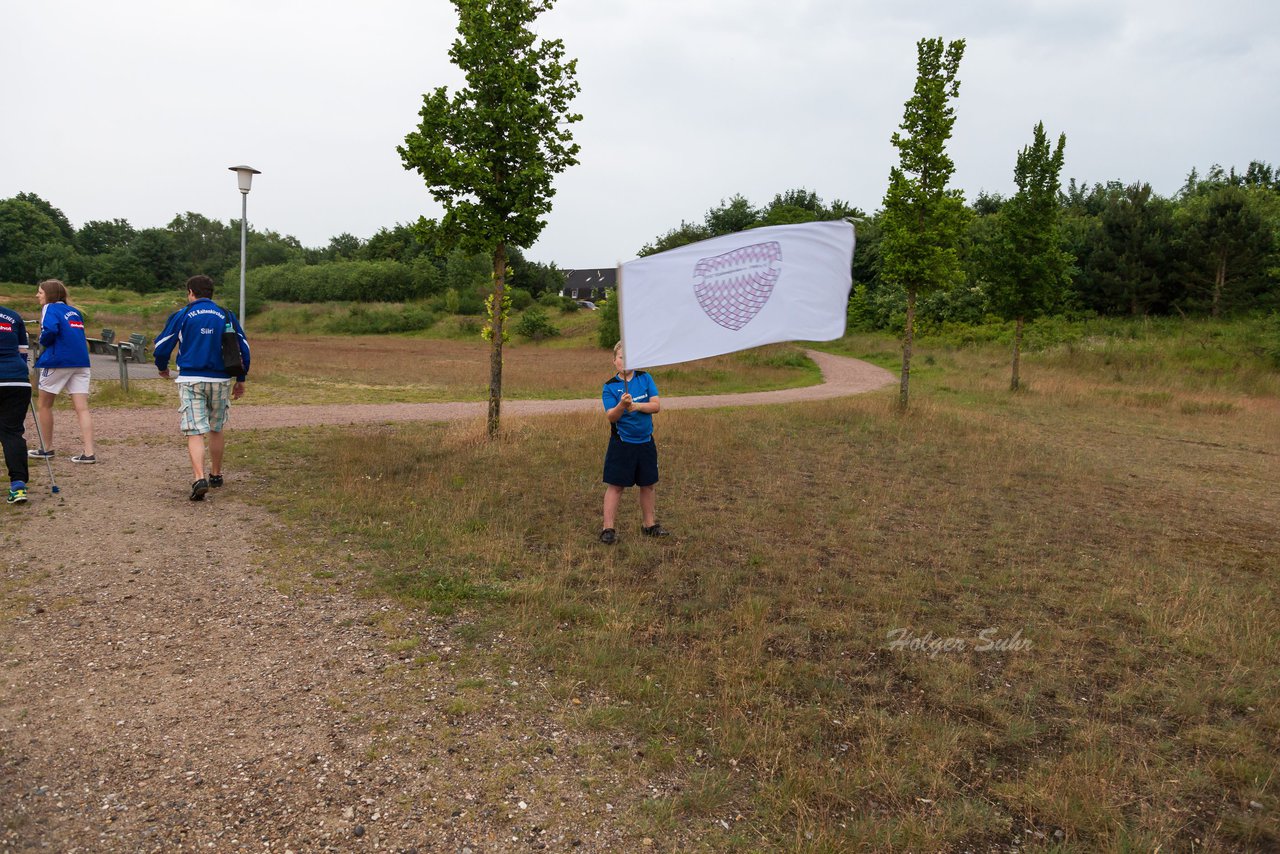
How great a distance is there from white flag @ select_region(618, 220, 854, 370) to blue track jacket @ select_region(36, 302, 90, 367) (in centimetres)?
648

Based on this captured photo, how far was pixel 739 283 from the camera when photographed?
512 cm

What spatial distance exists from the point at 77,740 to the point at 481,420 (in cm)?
905

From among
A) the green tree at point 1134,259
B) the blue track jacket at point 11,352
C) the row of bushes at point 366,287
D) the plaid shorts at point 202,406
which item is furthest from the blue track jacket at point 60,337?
the row of bushes at point 366,287

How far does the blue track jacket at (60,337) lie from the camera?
25.7ft

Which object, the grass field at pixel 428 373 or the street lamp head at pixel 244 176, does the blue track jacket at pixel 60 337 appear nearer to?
the grass field at pixel 428 373

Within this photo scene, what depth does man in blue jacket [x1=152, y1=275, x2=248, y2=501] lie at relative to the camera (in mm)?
7152

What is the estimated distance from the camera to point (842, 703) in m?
3.97

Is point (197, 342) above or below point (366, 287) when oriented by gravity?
below

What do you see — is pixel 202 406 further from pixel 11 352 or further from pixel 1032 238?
pixel 1032 238

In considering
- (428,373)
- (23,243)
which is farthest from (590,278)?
(428,373)

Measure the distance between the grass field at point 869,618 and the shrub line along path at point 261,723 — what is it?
277 millimetres

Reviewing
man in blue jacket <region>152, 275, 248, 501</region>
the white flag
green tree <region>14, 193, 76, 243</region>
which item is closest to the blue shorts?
the white flag

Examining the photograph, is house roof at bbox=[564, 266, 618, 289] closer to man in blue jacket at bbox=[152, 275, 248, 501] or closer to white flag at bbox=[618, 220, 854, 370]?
man in blue jacket at bbox=[152, 275, 248, 501]

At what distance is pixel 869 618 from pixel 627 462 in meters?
2.37
